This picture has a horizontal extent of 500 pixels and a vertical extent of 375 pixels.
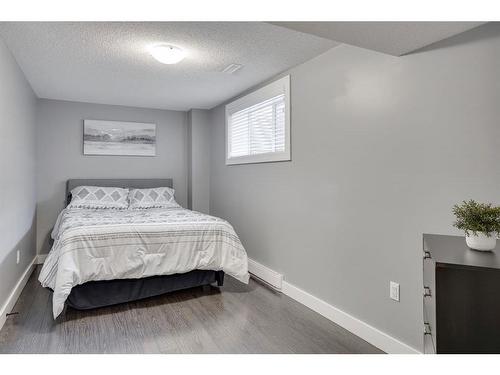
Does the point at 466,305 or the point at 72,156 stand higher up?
the point at 72,156

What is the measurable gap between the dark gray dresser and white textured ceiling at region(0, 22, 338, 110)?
190 cm

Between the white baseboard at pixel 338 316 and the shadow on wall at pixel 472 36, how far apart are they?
1.82 m

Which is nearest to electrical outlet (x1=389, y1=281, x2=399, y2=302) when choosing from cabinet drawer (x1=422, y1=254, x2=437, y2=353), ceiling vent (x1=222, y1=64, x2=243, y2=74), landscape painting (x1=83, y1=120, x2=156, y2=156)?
cabinet drawer (x1=422, y1=254, x2=437, y2=353)

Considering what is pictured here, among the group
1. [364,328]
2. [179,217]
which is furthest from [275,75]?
[364,328]

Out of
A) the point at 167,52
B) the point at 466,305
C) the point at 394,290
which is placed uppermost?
the point at 167,52

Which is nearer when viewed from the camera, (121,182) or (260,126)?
(260,126)

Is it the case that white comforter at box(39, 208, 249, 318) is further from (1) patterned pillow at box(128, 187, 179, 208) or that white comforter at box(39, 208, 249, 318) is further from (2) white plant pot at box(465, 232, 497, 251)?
(2) white plant pot at box(465, 232, 497, 251)

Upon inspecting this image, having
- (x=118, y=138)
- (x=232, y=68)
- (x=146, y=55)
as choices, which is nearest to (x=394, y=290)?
(x=232, y=68)

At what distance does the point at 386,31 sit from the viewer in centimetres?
178

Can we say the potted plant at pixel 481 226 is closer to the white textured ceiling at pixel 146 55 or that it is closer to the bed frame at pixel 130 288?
the white textured ceiling at pixel 146 55

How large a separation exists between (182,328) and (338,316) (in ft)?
3.97

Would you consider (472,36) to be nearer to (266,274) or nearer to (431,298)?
(431,298)

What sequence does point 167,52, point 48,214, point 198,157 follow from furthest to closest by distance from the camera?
point 198,157 < point 48,214 < point 167,52

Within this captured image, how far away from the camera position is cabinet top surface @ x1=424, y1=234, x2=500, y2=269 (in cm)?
122
